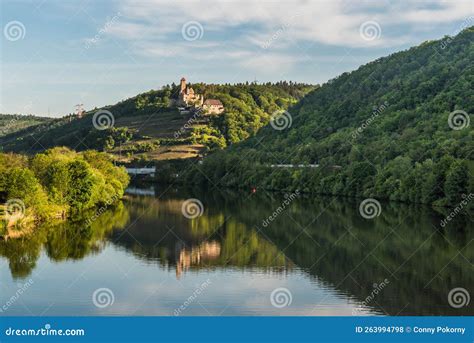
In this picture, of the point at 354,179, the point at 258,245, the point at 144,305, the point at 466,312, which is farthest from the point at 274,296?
the point at 354,179

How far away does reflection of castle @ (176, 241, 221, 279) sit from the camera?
28.0m

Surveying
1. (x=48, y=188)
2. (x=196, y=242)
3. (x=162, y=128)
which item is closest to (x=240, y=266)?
(x=196, y=242)

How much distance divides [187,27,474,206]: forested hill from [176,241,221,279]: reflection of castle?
2479 centimetres

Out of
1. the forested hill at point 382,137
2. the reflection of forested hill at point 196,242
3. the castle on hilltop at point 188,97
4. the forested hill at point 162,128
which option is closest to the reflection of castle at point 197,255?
the reflection of forested hill at point 196,242

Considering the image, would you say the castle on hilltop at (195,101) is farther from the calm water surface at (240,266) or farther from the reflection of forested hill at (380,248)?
the calm water surface at (240,266)

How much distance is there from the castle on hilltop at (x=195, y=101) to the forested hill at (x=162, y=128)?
2228mm

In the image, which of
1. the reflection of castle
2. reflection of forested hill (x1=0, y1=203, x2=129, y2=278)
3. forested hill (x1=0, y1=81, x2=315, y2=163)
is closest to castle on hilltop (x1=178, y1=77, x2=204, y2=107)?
forested hill (x1=0, y1=81, x2=315, y2=163)

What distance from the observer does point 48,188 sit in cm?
4178

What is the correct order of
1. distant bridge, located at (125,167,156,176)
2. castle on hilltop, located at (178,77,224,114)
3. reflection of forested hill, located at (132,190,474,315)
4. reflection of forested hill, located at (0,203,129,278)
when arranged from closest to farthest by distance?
reflection of forested hill, located at (132,190,474,315) → reflection of forested hill, located at (0,203,129,278) → distant bridge, located at (125,167,156,176) → castle on hilltop, located at (178,77,224,114)

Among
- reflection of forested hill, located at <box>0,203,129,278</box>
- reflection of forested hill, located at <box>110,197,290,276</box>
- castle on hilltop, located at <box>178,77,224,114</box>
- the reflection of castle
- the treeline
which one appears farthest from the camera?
castle on hilltop, located at <box>178,77,224,114</box>

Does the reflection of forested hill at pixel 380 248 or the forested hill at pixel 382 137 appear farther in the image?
the forested hill at pixel 382 137

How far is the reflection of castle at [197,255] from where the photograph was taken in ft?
92.0

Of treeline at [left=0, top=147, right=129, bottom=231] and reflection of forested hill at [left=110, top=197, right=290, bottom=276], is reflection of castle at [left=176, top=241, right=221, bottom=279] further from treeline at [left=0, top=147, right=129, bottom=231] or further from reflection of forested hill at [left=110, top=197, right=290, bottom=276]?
treeline at [left=0, top=147, right=129, bottom=231]

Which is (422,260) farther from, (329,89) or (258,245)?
(329,89)
